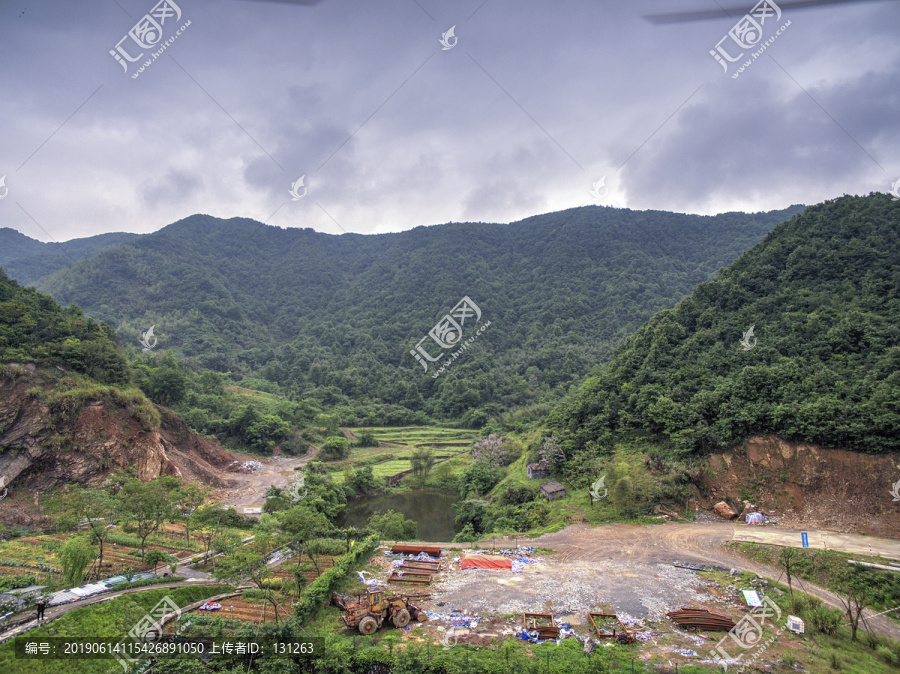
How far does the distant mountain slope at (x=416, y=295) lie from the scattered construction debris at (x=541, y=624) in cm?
6137

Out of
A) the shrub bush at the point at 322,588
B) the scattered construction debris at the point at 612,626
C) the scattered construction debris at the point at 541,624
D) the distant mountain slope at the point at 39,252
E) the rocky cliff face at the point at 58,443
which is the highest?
the distant mountain slope at the point at 39,252

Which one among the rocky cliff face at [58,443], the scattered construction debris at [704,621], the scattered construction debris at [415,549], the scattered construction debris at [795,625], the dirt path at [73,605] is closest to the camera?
the dirt path at [73,605]

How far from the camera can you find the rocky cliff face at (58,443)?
85.5 ft

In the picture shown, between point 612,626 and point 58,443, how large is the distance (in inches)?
1317

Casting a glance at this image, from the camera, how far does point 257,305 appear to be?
126 metres

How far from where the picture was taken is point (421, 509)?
129 ft

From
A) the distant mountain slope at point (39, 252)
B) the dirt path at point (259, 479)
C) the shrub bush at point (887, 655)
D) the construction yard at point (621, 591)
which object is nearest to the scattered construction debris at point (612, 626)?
the construction yard at point (621, 591)

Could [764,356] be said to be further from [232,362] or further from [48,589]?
[232,362]

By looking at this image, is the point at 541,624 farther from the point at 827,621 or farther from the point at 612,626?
the point at 827,621

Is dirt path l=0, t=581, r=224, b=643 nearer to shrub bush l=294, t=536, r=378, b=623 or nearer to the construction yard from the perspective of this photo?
shrub bush l=294, t=536, r=378, b=623

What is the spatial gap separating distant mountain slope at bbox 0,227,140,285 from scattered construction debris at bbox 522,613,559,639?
140975 mm

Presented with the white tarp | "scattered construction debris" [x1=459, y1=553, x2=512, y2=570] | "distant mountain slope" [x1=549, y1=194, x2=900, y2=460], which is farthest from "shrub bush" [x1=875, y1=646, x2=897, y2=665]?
"distant mountain slope" [x1=549, y1=194, x2=900, y2=460]

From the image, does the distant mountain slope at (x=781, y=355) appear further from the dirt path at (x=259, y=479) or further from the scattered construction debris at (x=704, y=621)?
the dirt path at (x=259, y=479)

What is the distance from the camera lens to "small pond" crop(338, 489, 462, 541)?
3308 centimetres
